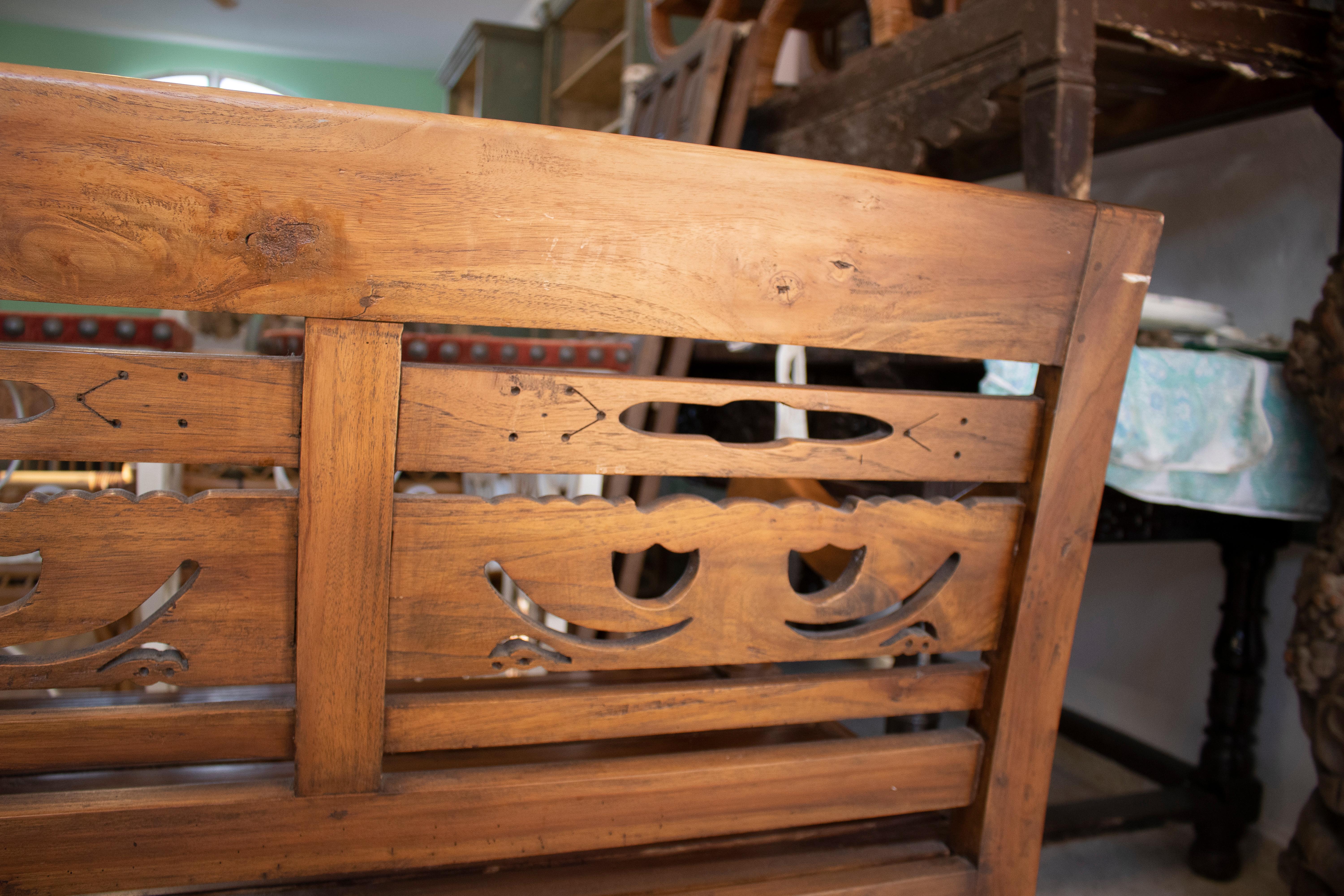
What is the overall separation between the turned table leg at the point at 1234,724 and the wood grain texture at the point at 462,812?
3.72 ft

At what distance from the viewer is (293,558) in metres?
0.55

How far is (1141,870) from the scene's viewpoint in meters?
1.56

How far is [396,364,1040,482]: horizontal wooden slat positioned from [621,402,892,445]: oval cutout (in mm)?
989

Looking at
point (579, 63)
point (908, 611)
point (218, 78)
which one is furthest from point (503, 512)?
point (218, 78)

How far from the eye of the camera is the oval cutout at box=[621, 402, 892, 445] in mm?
1817

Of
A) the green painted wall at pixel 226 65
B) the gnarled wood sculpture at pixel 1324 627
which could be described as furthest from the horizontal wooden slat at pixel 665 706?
the green painted wall at pixel 226 65

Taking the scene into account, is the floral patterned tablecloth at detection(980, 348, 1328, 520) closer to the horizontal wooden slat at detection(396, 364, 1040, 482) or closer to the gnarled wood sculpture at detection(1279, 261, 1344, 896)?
the gnarled wood sculpture at detection(1279, 261, 1344, 896)

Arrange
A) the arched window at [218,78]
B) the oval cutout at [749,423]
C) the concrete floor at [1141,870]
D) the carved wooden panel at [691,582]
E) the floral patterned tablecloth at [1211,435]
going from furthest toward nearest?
the arched window at [218,78], the oval cutout at [749,423], the concrete floor at [1141,870], the floral patterned tablecloth at [1211,435], the carved wooden panel at [691,582]

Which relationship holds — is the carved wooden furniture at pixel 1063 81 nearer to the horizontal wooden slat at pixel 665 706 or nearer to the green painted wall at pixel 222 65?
the horizontal wooden slat at pixel 665 706

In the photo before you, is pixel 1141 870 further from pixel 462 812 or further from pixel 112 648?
pixel 112 648

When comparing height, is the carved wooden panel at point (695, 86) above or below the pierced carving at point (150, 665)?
above

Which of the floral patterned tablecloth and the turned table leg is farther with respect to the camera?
the turned table leg

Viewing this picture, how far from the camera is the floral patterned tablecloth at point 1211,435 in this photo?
1211mm

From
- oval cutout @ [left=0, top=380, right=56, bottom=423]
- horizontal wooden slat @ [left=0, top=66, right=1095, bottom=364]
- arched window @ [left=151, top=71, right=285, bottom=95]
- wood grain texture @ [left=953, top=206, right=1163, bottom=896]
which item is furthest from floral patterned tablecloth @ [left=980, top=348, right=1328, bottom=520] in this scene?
arched window @ [left=151, top=71, right=285, bottom=95]
